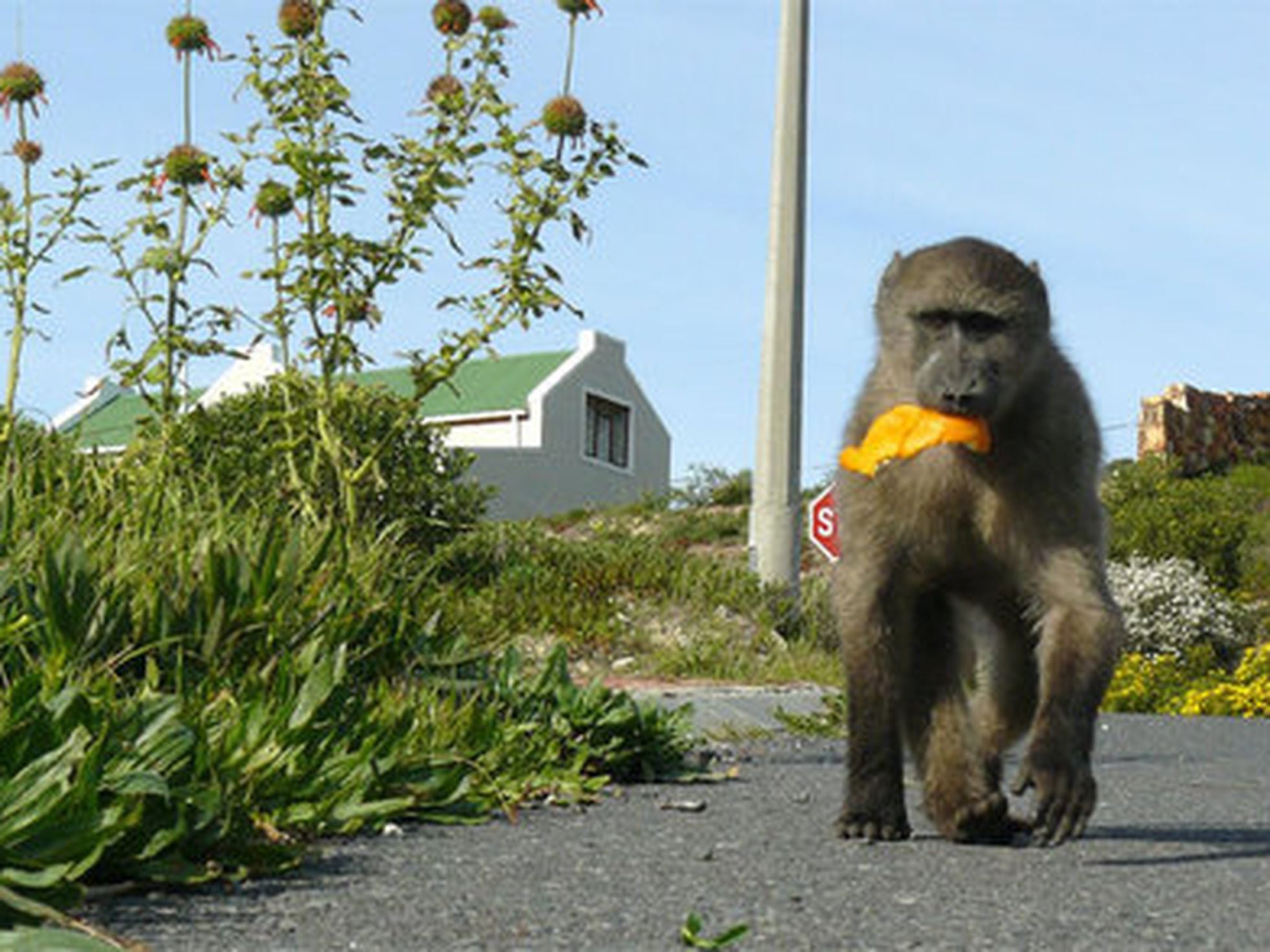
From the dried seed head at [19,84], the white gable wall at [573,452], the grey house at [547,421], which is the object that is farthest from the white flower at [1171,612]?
the grey house at [547,421]

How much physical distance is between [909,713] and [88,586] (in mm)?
2748

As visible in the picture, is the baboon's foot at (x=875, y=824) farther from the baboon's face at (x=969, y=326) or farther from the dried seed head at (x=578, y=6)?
the dried seed head at (x=578, y=6)

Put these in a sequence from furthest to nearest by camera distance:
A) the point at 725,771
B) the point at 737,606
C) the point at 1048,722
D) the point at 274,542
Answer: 1. the point at 737,606
2. the point at 725,771
3. the point at 274,542
4. the point at 1048,722

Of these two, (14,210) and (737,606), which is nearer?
(14,210)

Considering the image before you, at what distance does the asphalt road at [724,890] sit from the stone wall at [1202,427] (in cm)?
2373

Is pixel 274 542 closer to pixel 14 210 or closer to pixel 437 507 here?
pixel 14 210

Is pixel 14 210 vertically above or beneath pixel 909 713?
above

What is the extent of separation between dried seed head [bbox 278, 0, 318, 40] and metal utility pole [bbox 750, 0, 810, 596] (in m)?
7.36

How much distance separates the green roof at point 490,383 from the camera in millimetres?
38688

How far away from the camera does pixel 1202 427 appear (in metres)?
30.8

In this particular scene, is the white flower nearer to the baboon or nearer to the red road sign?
the red road sign

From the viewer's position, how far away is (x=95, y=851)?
14.3 ft

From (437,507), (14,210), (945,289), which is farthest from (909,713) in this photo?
(437,507)

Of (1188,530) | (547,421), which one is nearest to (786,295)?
(1188,530)
